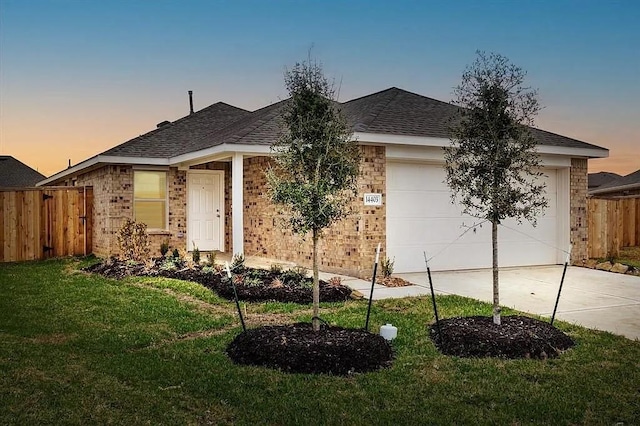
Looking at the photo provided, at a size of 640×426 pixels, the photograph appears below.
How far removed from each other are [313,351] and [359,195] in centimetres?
590

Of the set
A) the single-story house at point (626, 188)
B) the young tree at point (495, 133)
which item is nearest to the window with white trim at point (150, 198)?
the young tree at point (495, 133)

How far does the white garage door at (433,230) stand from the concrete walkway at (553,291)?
1.25 ft

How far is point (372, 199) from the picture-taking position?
11016 mm

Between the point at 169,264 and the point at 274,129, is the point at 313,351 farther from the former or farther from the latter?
the point at 274,129

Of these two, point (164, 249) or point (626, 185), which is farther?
point (626, 185)

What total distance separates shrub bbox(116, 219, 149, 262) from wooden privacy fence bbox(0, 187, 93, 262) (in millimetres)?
2776

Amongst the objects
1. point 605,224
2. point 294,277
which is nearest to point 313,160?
point 294,277

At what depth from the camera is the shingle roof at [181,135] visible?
14.5 meters

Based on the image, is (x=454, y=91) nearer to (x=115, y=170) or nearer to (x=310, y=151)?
(x=310, y=151)

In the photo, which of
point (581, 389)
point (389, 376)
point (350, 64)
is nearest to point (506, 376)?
point (581, 389)

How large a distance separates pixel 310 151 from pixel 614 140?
14719mm

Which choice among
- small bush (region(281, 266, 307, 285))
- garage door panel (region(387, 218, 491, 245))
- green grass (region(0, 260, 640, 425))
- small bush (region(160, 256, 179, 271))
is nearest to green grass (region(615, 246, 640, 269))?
garage door panel (region(387, 218, 491, 245))

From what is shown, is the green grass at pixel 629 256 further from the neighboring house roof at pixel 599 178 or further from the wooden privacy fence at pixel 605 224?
the neighboring house roof at pixel 599 178

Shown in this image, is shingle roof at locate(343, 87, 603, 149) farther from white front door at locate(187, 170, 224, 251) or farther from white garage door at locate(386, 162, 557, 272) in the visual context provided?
white front door at locate(187, 170, 224, 251)
